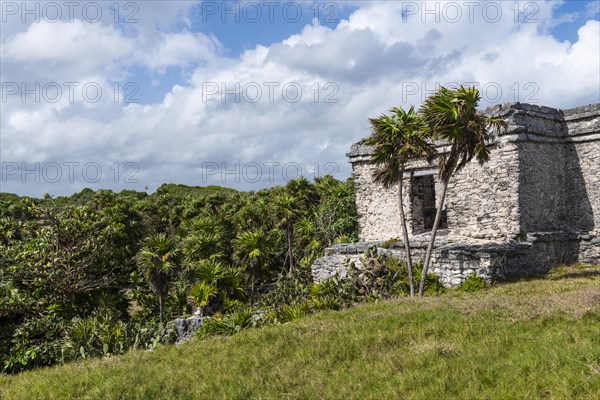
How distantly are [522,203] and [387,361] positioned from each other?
9.55 m

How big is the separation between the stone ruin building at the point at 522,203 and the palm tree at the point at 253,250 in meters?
3.93

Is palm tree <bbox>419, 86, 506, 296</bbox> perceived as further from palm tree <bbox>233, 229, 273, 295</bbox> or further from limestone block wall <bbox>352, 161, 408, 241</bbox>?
palm tree <bbox>233, 229, 273, 295</bbox>

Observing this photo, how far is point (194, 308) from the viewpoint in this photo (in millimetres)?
19062

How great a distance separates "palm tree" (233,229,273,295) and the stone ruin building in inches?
155

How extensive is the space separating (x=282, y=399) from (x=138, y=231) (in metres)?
25.0

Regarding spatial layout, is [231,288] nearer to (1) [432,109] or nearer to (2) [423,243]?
(2) [423,243]

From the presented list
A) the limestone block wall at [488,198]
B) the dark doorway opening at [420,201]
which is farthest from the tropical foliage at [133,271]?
the limestone block wall at [488,198]

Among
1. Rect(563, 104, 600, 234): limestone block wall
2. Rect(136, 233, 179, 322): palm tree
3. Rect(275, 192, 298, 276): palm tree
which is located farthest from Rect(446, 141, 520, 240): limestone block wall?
Rect(136, 233, 179, 322): palm tree

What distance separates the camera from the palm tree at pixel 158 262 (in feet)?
58.9

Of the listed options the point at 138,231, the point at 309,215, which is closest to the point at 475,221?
the point at 309,215

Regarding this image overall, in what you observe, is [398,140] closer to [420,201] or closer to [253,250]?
[420,201]

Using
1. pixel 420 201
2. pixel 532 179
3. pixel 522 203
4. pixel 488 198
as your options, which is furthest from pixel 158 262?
pixel 532 179

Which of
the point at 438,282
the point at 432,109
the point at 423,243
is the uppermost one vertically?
the point at 432,109

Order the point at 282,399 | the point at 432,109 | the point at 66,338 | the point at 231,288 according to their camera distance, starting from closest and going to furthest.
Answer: the point at 282,399, the point at 432,109, the point at 66,338, the point at 231,288
